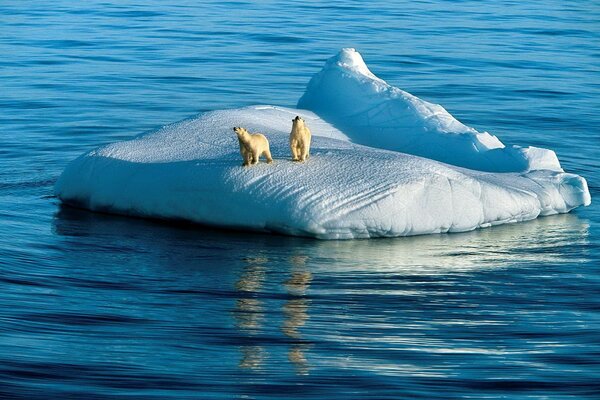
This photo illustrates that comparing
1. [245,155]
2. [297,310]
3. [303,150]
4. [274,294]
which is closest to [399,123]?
Answer: [303,150]

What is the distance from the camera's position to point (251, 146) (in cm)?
948

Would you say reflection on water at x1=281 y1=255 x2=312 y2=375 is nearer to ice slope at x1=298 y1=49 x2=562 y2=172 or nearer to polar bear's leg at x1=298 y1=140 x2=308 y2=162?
polar bear's leg at x1=298 y1=140 x2=308 y2=162

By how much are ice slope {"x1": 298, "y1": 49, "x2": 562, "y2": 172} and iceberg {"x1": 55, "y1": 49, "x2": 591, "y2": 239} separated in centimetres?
4

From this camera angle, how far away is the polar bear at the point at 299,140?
952cm

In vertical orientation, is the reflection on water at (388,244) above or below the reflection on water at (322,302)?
above

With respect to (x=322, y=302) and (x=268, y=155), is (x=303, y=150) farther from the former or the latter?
(x=322, y=302)

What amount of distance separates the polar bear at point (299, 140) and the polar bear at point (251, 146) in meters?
0.19

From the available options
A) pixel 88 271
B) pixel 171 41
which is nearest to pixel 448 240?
pixel 88 271

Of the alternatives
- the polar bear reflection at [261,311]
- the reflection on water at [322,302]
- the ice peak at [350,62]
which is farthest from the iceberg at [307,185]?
the ice peak at [350,62]

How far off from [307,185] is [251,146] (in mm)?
493

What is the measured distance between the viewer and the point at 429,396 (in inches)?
247

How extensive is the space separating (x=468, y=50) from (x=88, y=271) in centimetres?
1277

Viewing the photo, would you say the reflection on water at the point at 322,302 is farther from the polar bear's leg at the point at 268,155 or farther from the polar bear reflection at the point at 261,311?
the polar bear's leg at the point at 268,155

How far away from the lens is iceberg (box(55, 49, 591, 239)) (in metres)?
9.37
